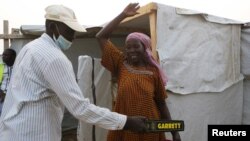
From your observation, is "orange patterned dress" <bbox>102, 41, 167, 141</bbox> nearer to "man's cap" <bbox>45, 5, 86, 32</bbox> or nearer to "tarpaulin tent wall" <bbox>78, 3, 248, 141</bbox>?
"tarpaulin tent wall" <bbox>78, 3, 248, 141</bbox>

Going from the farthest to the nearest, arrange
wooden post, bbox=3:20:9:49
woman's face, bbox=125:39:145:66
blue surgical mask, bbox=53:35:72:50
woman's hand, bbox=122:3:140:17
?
wooden post, bbox=3:20:9:49 → woman's hand, bbox=122:3:140:17 → woman's face, bbox=125:39:145:66 → blue surgical mask, bbox=53:35:72:50

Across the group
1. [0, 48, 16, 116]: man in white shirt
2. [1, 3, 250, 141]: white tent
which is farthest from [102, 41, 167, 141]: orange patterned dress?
[0, 48, 16, 116]: man in white shirt

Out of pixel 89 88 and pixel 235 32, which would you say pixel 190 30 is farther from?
pixel 89 88

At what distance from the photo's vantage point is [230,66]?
4.95m

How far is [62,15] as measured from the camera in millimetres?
2314

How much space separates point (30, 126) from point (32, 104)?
0.42 ft

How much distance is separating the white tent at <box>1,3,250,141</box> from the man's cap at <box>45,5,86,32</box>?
1.92 metres

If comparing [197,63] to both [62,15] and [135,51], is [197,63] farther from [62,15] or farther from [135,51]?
[62,15]

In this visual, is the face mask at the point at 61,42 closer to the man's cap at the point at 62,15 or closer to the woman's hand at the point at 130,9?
the man's cap at the point at 62,15

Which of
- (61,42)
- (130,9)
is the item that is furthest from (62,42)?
(130,9)

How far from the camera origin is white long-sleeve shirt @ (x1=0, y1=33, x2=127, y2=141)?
222cm

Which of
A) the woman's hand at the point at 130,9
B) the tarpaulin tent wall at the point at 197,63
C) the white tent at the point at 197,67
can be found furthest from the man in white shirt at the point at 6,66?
the woman's hand at the point at 130,9

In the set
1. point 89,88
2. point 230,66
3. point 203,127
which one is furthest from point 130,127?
point 230,66

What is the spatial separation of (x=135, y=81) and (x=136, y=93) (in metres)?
0.10
